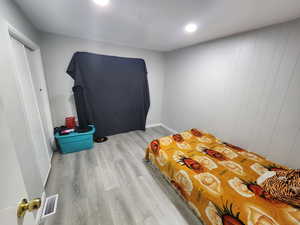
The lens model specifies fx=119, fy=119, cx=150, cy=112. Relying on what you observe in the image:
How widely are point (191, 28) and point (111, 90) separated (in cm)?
191

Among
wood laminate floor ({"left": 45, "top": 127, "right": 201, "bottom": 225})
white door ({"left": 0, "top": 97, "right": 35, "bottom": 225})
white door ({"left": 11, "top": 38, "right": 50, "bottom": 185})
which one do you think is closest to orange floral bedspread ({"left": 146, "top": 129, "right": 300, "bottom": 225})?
wood laminate floor ({"left": 45, "top": 127, "right": 201, "bottom": 225})

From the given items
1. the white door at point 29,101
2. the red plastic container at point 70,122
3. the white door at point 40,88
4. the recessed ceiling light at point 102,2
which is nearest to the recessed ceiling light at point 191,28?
the recessed ceiling light at point 102,2

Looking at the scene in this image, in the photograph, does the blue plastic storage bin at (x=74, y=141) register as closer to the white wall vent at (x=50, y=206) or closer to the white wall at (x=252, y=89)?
the white wall vent at (x=50, y=206)

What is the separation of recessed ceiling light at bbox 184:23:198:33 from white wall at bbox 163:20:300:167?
0.63 m

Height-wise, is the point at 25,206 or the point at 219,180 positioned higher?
the point at 25,206

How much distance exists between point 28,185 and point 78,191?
58 cm

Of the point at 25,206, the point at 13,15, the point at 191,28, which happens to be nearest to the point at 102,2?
the point at 13,15

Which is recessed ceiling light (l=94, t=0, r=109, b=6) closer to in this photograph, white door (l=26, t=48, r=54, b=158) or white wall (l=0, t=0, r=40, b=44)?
white wall (l=0, t=0, r=40, b=44)

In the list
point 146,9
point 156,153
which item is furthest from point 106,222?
point 146,9

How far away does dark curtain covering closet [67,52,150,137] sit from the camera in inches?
93.7

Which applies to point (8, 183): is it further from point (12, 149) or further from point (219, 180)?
point (219, 180)

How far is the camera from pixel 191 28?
5.73 ft

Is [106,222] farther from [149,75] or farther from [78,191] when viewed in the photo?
[149,75]

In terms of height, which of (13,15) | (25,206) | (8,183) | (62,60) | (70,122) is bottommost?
(70,122)
